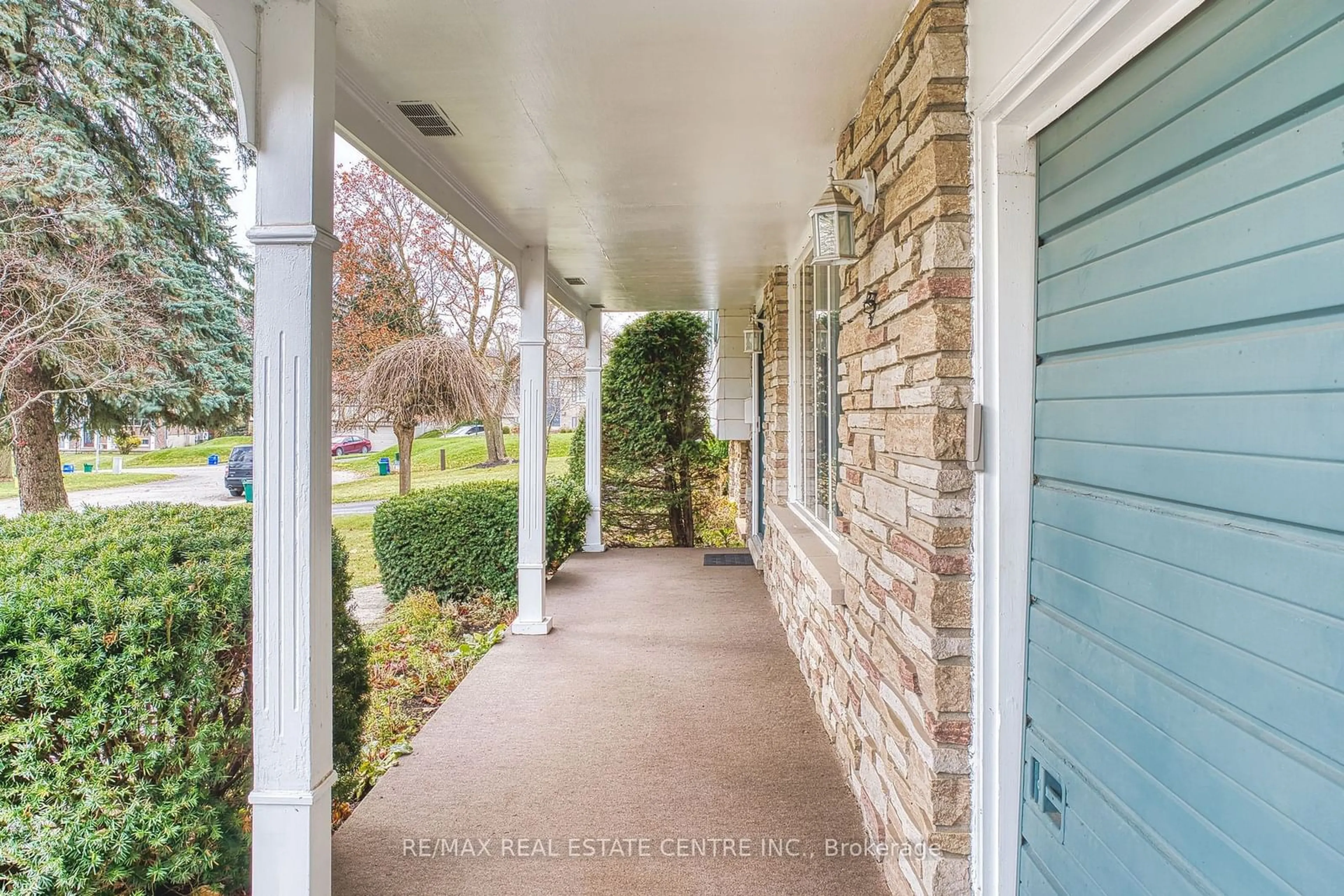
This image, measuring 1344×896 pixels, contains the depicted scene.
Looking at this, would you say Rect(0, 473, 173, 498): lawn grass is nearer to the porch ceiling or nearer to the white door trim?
the porch ceiling

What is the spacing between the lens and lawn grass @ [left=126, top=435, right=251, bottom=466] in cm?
775

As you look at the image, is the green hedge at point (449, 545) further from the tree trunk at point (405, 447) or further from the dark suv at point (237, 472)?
the dark suv at point (237, 472)

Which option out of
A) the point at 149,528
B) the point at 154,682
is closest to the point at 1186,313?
the point at 154,682

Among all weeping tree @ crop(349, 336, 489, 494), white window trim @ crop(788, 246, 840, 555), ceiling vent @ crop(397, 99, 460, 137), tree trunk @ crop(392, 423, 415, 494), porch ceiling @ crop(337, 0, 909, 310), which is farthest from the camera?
tree trunk @ crop(392, 423, 415, 494)

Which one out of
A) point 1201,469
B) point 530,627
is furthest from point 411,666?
point 1201,469

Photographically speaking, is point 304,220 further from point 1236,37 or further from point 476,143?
point 1236,37

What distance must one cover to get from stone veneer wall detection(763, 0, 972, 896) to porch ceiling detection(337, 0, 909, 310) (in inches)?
11.1

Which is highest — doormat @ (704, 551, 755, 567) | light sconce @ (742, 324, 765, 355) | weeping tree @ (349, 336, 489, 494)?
light sconce @ (742, 324, 765, 355)

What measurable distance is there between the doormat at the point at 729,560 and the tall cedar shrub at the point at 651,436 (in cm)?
95

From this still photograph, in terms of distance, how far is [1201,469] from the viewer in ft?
3.37

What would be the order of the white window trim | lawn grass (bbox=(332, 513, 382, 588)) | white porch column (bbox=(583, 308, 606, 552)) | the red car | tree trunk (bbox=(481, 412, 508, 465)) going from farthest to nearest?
tree trunk (bbox=(481, 412, 508, 465))
the red car
lawn grass (bbox=(332, 513, 382, 588))
white porch column (bbox=(583, 308, 606, 552))
the white window trim

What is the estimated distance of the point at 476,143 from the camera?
2.82 metres

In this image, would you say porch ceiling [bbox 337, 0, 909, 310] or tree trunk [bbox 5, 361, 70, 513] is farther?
tree trunk [bbox 5, 361, 70, 513]

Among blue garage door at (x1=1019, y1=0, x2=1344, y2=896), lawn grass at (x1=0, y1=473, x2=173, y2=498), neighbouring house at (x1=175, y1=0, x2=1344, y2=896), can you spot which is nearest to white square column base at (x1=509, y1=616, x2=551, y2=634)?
neighbouring house at (x1=175, y1=0, x2=1344, y2=896)
